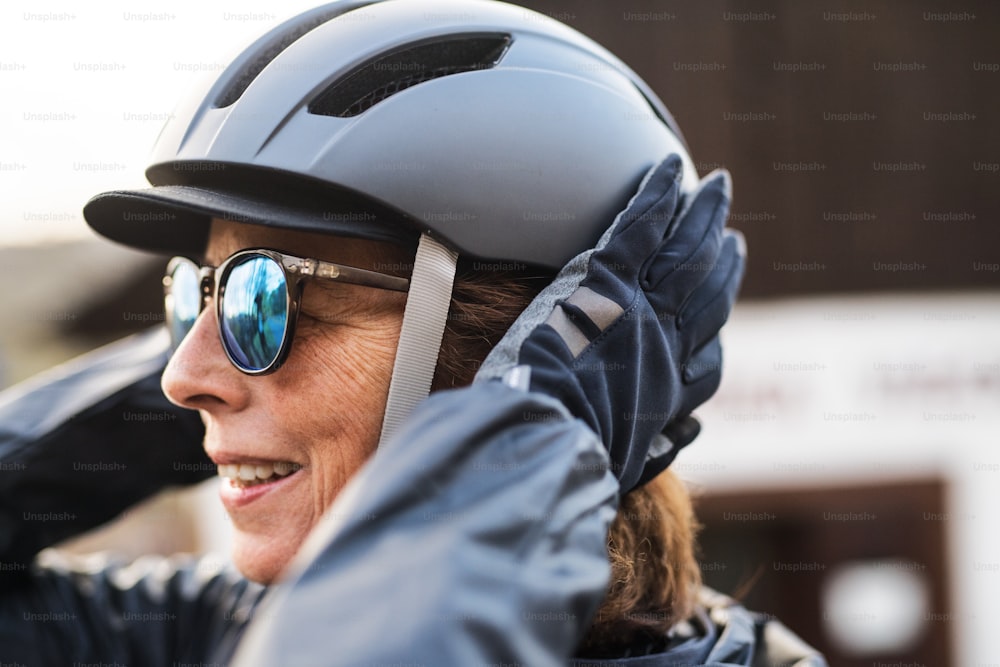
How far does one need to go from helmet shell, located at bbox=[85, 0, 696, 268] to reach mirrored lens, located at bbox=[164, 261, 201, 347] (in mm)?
141

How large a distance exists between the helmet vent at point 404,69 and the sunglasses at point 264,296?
31cm

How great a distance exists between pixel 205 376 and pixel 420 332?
403 mm

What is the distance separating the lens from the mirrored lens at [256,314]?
157 cm

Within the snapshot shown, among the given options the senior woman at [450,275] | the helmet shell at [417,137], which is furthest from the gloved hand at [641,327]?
the helmet shell at [417,137]

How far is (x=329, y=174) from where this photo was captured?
1552 millimetres

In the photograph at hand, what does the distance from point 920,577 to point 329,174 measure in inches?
223

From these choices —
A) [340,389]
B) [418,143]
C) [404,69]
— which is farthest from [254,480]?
[404,69]

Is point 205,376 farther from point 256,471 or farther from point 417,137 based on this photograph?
point 417,137

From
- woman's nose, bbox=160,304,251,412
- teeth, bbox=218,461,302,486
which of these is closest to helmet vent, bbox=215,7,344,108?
woman's nose, bbox=160,304,251,412

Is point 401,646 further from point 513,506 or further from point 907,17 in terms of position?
point 907,17

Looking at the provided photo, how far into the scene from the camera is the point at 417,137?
162cm

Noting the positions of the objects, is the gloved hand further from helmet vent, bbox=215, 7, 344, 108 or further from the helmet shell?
helmet vent, bbox=215, 7, 344, 108

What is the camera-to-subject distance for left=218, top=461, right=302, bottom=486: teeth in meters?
1.65

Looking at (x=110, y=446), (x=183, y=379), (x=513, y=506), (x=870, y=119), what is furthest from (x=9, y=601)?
(x=870, y=119)
